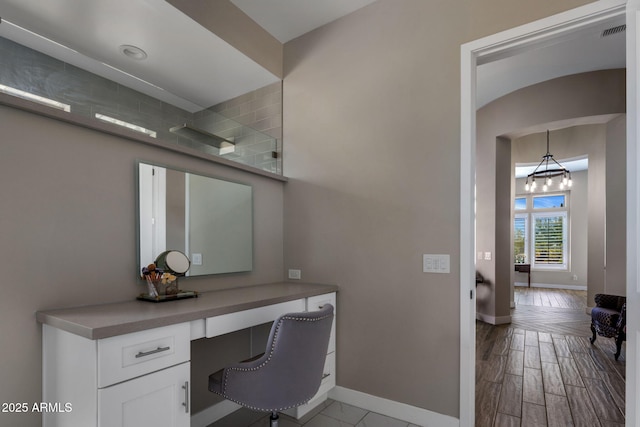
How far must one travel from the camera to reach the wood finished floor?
2.30m

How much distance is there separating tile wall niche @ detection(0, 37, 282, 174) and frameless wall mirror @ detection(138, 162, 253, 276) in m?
0.26

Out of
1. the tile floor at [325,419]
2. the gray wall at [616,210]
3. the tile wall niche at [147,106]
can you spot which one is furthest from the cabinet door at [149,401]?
the gray wall at [616,210]

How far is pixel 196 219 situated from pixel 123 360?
1085 mm

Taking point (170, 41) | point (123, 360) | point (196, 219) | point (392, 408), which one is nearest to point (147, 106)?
point (170, 41)

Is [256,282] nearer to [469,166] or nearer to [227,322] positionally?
[227,322]

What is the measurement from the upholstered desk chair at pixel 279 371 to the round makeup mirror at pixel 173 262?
0.64 meters

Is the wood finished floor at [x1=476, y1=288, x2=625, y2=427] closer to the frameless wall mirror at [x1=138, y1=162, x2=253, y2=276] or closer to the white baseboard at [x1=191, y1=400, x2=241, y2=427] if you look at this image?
the white baseboard at [x1=191, y1=400, x2=241, y2=427]

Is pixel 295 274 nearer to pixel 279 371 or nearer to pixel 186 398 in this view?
pixel 279 371

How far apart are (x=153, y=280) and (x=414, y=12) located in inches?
95.7

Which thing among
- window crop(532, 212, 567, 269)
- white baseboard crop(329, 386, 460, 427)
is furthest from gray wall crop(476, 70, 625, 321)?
window crop(532, 212, 567, 269)

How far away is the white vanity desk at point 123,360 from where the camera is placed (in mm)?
1210

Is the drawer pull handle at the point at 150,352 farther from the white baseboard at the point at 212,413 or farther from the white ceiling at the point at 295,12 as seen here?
the white ceiling at the point at 295,12

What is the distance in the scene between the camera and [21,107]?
142cm

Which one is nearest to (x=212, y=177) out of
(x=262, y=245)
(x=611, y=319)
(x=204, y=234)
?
(x=204, y=234)
